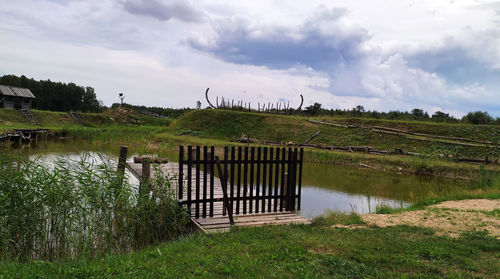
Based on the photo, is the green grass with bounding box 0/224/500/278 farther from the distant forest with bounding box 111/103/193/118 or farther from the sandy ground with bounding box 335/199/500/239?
the distant forest with bounding box 111/103/193/118

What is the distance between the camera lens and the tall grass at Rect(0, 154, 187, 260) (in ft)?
21.1

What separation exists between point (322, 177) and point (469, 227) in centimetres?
1087

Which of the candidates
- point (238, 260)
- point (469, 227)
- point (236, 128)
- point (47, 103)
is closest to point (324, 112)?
point (236, 128)

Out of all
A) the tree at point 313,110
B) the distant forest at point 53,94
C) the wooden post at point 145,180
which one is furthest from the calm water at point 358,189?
the distant forest at point 53,94

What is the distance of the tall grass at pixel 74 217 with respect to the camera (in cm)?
642

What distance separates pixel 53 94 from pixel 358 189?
74.7 metres

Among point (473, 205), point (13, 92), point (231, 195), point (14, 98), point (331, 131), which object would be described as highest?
point (13, 92)

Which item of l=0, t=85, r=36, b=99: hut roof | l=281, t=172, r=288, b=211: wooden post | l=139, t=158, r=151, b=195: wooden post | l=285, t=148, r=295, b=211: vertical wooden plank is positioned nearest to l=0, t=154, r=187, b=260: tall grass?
l=139, t=158, r=151, b=195: wooden post

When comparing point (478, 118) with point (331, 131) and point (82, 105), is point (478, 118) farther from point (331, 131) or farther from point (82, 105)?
point (82, 105)

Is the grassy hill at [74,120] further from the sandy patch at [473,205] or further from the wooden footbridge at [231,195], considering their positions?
the sandy patch at [473,205]

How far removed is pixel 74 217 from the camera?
Answer: 22.2 feet

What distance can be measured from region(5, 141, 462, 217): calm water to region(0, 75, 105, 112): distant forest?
6390 centimetres

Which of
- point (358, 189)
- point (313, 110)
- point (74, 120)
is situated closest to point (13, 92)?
point (74, 120)

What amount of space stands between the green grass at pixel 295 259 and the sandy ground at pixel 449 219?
2.77 feet
